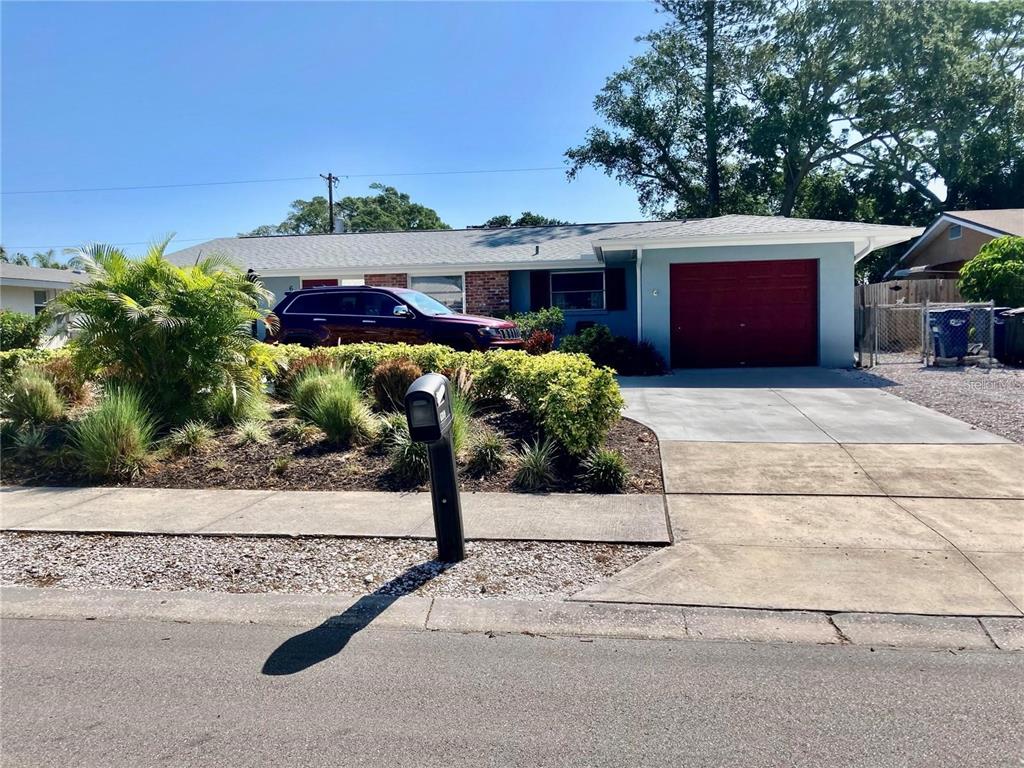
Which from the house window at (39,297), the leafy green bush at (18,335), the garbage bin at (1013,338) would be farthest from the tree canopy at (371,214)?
the garbage bin at (1013,338)

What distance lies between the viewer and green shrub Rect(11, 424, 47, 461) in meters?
8.53

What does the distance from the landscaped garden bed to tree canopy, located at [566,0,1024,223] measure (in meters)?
27.2

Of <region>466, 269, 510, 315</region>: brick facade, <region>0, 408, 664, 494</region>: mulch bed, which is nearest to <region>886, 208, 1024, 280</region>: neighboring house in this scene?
<region>466, 269, 510, 315</region>: brick facade

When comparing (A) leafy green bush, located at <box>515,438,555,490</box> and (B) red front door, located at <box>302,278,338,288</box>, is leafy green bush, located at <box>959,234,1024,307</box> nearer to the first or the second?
(A) leafy green bush, located at <box>515,438,555,490</box>

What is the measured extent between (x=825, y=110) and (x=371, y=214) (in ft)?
112

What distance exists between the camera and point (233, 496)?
281 inches

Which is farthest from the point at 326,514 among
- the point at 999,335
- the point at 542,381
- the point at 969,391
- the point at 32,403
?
the point at 999,335

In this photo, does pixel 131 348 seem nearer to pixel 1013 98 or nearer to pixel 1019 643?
pixel 1019 643

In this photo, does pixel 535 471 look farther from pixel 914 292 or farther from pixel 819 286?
pixel 914 292

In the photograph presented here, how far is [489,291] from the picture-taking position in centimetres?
1994

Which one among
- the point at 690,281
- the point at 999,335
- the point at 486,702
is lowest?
the point at 486,702

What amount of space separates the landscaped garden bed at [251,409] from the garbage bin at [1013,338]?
10.8 m

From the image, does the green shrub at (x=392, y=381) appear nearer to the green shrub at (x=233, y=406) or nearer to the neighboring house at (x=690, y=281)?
the green shrub at (x=233, y=406)

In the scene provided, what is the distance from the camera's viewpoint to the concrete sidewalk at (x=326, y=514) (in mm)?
5922
